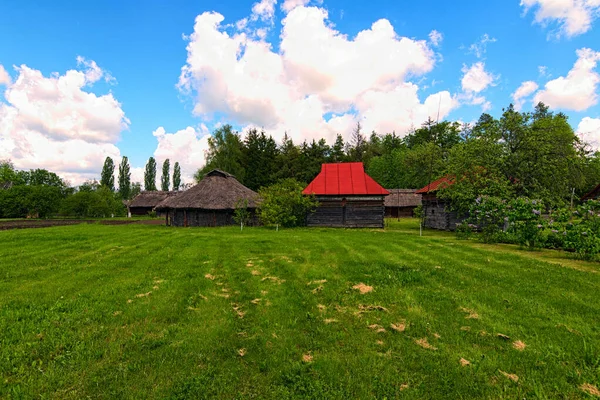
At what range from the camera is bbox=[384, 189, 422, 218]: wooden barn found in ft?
142

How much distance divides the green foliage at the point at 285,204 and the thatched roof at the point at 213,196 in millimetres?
4012

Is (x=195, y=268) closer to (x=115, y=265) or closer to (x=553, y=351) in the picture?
(x=115, y=265)

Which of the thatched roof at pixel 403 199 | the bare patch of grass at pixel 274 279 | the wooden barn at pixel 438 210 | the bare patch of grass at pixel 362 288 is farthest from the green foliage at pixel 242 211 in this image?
the thatched roof at pixel 403 199

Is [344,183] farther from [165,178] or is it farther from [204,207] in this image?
[165,178]

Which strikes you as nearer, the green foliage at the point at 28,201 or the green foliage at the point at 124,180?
the green foliage at the point at 28,201

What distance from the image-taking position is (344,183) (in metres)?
27.8

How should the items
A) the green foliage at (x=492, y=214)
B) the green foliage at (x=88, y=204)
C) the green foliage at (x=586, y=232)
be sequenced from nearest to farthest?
1. the green foliage at (x=586, y=232)
2. the green foliage at (x=492, y=214)
3. the green foliage at (x=88, y=204)

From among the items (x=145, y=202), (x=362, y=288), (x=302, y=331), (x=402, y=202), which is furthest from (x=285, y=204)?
(x=145, y=202)

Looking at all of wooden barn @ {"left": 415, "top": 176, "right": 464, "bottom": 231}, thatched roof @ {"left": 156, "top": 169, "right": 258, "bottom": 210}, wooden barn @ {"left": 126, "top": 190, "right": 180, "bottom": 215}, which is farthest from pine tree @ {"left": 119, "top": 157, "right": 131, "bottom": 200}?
wooden barn @ {"left": 415, "top": 176, "right": 464, "bottom": 231}

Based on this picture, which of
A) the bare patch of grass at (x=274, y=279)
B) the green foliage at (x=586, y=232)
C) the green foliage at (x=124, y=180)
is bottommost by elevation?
the bare patch of grass at (x=274, y=279)

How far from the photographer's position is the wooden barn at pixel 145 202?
56.9 meters

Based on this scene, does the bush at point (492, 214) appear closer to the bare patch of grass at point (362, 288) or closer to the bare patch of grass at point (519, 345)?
the bare patch of grass at point (362, 288)

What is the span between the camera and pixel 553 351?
3912 millimetres

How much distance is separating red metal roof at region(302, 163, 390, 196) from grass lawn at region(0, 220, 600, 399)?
1806cm
